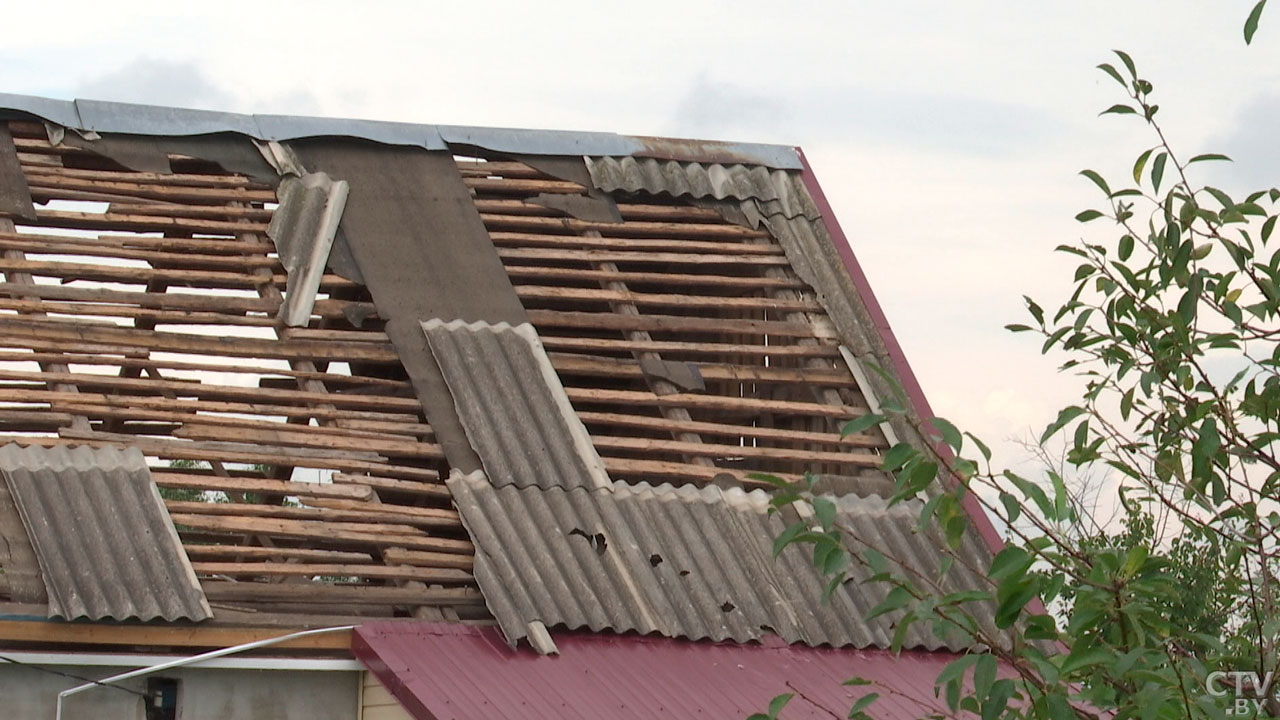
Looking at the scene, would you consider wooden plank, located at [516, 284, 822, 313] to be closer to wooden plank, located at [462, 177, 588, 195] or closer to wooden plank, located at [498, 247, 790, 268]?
wooden plank, located at [498, 247, 790, 268]

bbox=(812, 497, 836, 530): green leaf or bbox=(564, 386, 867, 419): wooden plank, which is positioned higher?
bbox=(564, 386, 867, 419): wooden plank

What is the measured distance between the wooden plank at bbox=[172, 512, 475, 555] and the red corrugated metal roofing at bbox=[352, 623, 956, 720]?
69 cm

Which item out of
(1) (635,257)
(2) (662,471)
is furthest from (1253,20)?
(1) (635,257)

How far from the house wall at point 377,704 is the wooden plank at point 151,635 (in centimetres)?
26

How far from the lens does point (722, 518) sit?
11469 millimetres

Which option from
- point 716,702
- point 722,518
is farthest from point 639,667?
point 722,518

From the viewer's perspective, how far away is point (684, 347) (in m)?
12.7

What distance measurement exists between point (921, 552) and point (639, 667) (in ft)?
9.50

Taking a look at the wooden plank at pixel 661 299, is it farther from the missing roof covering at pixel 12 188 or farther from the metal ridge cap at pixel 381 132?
the missing roof covering at pixel 12 188

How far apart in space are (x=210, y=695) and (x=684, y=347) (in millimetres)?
4768

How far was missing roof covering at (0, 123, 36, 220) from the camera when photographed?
1143 cm

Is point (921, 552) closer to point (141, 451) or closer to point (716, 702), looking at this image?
point (716, 702)

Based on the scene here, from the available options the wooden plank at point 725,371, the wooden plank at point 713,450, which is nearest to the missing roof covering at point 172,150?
the wooden plank at point 725,371

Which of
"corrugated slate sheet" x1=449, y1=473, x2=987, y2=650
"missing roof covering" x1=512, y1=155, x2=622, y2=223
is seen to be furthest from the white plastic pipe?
"missing roof covering" x1=512, y1=155, x2=622, y2=223
